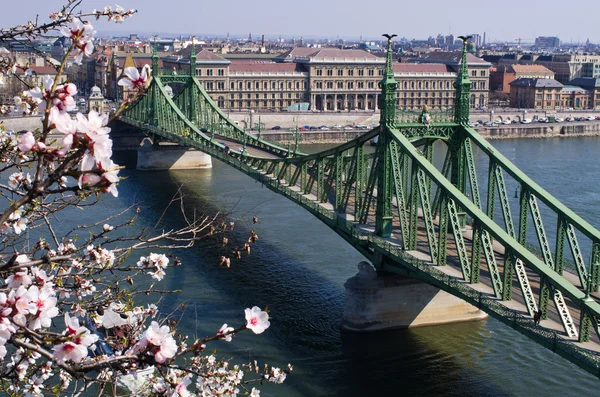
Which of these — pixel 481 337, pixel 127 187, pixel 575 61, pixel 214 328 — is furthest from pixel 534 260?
pixel 575 61

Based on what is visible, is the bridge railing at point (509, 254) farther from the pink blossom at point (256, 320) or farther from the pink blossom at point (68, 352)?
the pink blossom at point (68, 352)

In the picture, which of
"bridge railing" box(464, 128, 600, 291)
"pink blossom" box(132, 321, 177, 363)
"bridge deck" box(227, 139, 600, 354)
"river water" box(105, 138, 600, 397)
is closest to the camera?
"pink blossom" box(132, 321, 177, 363)

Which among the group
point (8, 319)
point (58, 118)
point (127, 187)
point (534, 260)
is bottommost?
point (127, 187)

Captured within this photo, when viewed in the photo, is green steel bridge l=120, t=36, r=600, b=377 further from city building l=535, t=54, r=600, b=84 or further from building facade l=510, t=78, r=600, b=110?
city building l=535, t=54, r=600, b=84

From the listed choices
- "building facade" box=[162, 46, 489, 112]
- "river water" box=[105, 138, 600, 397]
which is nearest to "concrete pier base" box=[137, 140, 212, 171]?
"river water" box=[105, 138, 600, 397]

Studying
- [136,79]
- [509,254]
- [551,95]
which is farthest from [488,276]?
[551,95]

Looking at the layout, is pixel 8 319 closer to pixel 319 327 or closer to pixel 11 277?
pixel 11 277

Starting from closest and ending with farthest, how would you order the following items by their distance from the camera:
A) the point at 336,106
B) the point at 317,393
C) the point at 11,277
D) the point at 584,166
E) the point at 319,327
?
the point at 11,277, the point at 317,393, the point at 319,327, the point at 584,166, the point at 336,106
